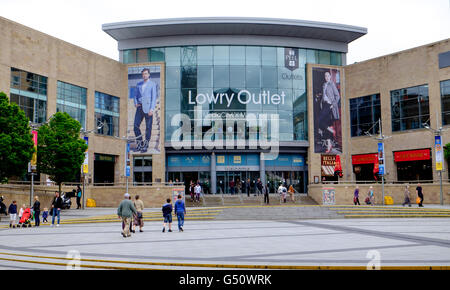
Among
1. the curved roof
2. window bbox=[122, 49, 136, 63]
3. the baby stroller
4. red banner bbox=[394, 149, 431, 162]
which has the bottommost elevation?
the baby stroller

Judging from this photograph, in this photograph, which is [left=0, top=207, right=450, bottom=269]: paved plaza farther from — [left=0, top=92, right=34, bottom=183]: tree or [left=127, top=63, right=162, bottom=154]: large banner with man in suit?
[left=127, top=63, right=162, bottom=154]: large banner with man in suit

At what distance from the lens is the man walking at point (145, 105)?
164 ft

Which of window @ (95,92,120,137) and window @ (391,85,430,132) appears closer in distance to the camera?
window @ (391,85,430,132)

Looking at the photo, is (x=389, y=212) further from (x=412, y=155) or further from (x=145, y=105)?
(x=145, y=105)

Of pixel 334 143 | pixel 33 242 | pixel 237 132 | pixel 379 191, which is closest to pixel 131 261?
pixel 33 242

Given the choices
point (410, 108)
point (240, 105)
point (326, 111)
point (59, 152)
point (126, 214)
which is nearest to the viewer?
point (126, 214)

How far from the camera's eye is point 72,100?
1772 inches

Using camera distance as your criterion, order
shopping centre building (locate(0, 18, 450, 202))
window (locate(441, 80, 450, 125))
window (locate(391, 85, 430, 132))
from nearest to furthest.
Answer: window (locate(441, 80, 450, 125))
window (locate(391, 85, 430, 132))
shopping centre building (locate(0, 18, 450, 202))

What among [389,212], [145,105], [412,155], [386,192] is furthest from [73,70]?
[412,155]

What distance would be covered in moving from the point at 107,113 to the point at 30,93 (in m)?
10.3

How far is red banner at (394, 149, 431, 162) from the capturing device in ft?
147

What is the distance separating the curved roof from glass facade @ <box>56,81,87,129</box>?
30.9ft

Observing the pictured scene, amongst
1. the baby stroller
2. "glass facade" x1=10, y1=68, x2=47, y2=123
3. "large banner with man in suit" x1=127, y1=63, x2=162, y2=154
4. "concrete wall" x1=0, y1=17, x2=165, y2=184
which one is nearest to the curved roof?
"large banner with man in suit" x1=127, y1=63, x2=162, y2=154

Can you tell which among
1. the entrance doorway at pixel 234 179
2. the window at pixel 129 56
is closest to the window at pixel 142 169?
the entrance doorway at pixel 234 179
